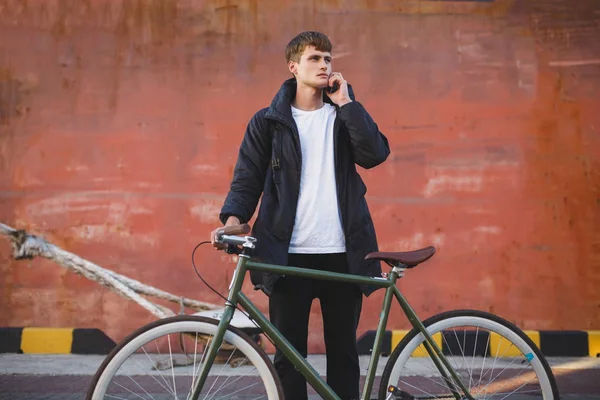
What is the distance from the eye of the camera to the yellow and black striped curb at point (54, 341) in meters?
4.34

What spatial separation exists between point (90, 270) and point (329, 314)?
2.85m

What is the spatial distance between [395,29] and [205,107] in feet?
5.53

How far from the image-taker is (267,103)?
4.65 metres

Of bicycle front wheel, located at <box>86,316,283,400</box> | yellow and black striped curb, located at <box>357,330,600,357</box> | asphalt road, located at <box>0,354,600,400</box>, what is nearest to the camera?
bicycle front wheel, located at <box>86,316,283,400</box>

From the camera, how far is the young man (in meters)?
2.16

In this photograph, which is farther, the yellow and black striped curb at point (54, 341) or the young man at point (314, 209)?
the yellow and black striped curb at point (54, 341)

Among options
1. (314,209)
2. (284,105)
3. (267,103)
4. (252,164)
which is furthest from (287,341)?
(267,103)

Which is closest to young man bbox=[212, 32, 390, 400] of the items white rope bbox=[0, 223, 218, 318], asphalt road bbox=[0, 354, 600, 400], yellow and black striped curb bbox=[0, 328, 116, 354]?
asphalt road bbox=[0, 354, 600, 400]

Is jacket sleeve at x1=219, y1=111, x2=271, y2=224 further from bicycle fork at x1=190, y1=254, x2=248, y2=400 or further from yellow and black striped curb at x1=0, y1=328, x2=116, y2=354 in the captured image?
yellow and black striped curb at x1=0, y1=328, x2=116, y2=354

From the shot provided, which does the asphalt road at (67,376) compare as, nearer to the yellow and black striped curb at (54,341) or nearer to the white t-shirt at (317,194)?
the yellow and black striped curb at (54,341)

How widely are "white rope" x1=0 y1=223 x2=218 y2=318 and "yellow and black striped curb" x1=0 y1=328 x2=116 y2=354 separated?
1.24 ft

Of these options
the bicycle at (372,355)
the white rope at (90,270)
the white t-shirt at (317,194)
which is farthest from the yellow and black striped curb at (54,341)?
the white t-shirt at (317,194)

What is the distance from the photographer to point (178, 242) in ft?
14.9

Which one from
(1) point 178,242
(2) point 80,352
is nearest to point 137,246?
(1) point 178,242
